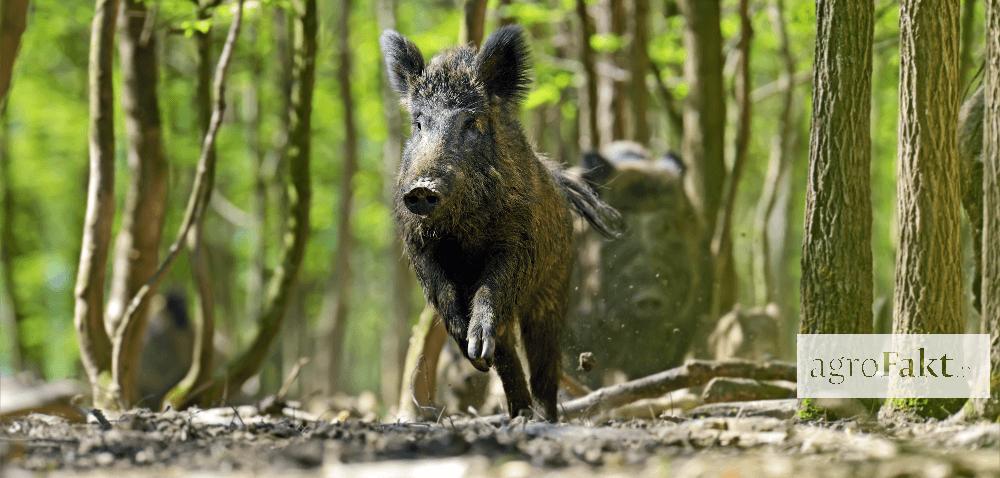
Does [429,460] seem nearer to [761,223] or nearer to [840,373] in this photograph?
[840,373]

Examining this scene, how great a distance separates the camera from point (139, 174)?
10164 millimetres

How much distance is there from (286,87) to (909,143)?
1063cm

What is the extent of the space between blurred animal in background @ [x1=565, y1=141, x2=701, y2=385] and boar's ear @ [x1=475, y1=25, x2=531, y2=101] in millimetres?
2957

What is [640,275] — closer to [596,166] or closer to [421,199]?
[596,166]

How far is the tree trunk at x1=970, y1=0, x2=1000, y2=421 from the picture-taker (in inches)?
218

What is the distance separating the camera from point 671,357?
37.5ft

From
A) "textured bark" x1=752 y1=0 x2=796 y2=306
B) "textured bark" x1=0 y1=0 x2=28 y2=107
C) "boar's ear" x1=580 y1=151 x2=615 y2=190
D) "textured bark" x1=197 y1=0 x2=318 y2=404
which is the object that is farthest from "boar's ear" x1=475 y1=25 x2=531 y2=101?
"textured bark" x1=752 y1=0 x2=796 y2=306

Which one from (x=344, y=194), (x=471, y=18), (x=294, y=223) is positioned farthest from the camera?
(x=344, y=194)

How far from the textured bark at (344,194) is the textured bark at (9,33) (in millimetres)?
7222

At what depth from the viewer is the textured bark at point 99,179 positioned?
30.3ft

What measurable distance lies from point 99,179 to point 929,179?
20.5 feet

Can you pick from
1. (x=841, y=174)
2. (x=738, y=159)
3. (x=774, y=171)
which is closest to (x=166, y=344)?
(x=774, y=171)

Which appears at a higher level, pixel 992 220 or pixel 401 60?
pixel 401 60

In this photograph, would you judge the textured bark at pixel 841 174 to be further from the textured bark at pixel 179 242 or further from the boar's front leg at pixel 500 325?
the textured bark at pixel 179 242
